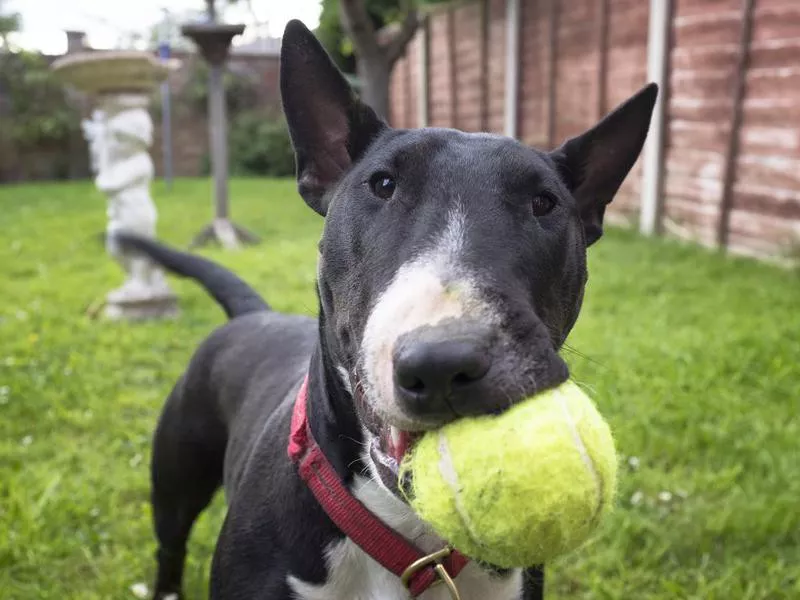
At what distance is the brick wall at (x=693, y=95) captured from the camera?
7059mm

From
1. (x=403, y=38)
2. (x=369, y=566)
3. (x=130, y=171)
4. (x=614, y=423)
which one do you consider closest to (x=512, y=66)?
(x=403, y=38)

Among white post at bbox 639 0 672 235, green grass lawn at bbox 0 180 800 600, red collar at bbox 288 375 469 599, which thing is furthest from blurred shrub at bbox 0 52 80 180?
red collar at bbox 288 375 469 599

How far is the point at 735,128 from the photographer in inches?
299

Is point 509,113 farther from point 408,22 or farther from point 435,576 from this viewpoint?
point 435,576

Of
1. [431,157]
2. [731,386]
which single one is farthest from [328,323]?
[731,386]

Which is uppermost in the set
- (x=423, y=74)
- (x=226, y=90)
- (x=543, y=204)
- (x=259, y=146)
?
(x=543, y=204)

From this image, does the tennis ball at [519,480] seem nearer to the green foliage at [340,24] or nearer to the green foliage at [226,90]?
the green foliage at [340,24]

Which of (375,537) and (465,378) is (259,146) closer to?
(375,537)

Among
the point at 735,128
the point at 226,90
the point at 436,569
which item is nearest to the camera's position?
the point at 436,569

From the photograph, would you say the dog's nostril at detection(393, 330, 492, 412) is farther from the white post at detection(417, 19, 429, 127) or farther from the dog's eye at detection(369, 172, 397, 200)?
the white post at detection(417, 19, 429, 127)

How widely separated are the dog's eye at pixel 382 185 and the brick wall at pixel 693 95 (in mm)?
6090

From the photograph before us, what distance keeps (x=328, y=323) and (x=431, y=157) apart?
0.43 meters

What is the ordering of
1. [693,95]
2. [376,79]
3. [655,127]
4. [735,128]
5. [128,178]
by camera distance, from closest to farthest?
[128,178]
[735,128]
[693,95]
[655,127]
[376,79]

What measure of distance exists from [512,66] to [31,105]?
33.7ft
